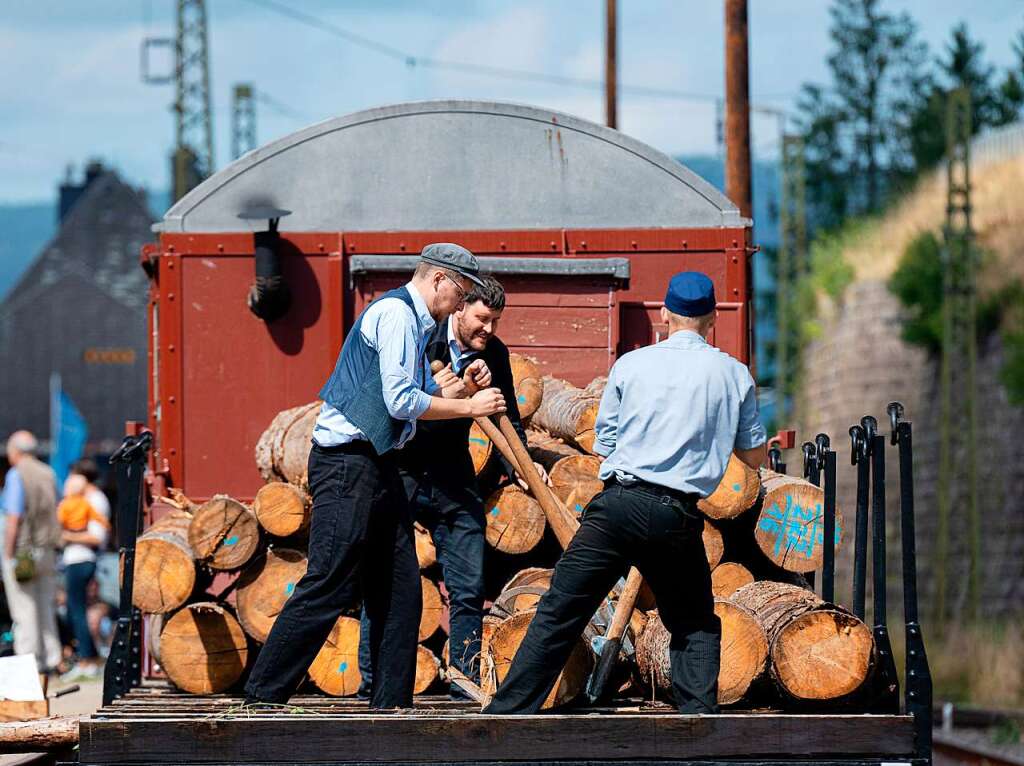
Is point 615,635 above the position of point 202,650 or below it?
above

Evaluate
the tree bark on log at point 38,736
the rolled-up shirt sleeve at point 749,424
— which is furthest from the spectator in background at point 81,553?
the rolled-up shirt sleeve at point 749,424

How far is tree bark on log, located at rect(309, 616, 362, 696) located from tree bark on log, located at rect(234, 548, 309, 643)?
0.31m

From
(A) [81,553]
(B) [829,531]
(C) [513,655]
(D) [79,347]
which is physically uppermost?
(D) [79,347]

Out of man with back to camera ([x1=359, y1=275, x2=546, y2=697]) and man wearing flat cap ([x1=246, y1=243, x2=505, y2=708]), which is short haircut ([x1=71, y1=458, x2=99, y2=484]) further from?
man wearing flat cap ([x1=246, y1=243, x2=505, y2=708])

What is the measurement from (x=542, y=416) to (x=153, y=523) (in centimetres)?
213

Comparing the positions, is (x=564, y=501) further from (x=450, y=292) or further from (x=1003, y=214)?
(x=1003, y=214)

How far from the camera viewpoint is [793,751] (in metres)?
5.87

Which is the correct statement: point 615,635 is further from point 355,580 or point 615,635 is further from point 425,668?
point 425,668

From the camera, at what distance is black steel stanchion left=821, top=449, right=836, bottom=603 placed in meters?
7.37

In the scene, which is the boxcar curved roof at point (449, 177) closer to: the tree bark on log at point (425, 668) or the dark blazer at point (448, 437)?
the dark blazer at point (448, 437)

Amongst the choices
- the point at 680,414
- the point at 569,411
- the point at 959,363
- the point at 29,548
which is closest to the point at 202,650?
the point at 569,411

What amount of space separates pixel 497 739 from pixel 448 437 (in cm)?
213

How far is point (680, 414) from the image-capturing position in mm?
6129

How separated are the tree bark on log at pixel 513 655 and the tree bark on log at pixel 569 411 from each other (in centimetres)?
159
